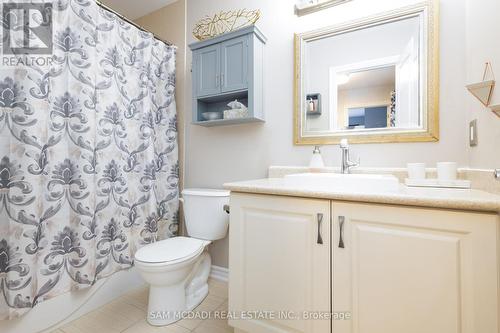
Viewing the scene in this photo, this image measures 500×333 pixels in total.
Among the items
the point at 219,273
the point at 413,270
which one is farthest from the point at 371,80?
the point at 219,273

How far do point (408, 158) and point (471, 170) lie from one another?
0.87 ft

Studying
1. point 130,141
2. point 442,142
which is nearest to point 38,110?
point 130,141

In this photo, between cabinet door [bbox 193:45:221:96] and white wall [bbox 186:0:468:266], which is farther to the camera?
cabinet door [bbox 193:45:221:96]

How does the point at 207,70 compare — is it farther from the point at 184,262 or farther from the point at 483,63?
the point at 483,63

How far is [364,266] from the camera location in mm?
898

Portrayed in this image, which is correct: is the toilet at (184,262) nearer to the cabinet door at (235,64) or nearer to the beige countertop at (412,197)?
the beige countertop at (412,197)

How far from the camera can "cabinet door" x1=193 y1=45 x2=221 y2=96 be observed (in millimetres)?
1714

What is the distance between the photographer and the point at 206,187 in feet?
6.56

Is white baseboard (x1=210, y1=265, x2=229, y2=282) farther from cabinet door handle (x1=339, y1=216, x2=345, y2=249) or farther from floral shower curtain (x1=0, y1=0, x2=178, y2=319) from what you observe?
cabinet door handle (x1=339, y1=216, x2=345, y2=249)

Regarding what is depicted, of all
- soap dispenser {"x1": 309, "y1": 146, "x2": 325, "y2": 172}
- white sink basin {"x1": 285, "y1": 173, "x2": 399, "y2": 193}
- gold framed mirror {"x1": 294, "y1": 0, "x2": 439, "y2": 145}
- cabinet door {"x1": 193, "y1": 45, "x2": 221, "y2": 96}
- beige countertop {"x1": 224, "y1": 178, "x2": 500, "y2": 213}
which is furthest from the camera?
cabinet door {"x1": 193, "y1": 45, "x2": 221, "y2": 96}

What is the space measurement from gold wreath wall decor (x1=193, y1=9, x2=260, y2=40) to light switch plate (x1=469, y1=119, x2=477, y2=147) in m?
1.47

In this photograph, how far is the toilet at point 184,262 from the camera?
1316mm

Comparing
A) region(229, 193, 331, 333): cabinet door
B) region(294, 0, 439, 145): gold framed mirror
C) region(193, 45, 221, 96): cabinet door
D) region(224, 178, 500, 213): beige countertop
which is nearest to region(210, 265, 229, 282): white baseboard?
region(229, 193, 331, 333): cabinet door

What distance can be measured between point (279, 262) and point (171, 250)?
72 centimetres
